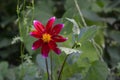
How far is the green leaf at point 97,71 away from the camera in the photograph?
1489mm

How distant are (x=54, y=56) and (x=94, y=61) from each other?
0.15m

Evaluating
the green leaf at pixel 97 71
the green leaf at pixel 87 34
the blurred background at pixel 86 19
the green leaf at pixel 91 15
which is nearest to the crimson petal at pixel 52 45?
the green leaf at pixel 87 34

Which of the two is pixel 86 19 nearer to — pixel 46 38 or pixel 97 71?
pixel 97 71

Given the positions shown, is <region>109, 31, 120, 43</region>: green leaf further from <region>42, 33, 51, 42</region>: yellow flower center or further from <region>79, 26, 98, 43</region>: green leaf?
<region>42, 33, 51, 42</region>: yellow flower center

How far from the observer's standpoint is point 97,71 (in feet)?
4.93

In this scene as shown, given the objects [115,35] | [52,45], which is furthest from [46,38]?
[115,35]

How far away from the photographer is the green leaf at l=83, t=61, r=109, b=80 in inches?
58.6

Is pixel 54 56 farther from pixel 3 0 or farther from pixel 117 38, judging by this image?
pixel 3 0

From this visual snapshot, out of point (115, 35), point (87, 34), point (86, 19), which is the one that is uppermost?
point (87, 34)

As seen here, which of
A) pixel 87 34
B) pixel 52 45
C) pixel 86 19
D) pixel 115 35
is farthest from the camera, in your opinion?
pixel 115 35

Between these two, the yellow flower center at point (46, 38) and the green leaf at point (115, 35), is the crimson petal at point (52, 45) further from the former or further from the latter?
the green leaf at point (115, 35)

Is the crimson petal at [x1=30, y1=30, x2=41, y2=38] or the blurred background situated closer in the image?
the crimson petal at [x1=30, y1=30, x2=41, y2=38]

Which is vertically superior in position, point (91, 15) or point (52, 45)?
point (52, 45)

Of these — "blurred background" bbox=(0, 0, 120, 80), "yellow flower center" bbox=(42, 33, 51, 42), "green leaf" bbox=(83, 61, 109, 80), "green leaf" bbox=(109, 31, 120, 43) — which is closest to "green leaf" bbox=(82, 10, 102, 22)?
"blurred background" bbox=(0, 0, 120, 80)
